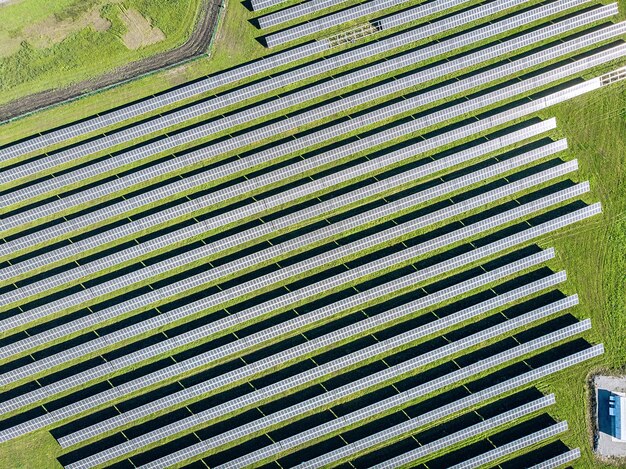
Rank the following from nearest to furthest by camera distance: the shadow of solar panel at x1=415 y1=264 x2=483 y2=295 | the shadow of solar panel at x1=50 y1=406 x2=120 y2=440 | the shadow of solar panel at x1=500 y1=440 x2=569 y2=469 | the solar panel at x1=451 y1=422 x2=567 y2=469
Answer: the shadow of solar panel at x1=50 y1=406 x2=120 y2=440, the solar panel at x1=451 y1=422 x2=567 y2=469, the shadow of solar panel at x1=500 y1=440 x2=569 y2=469, the shadow of solar panel at x1=415 y1=264 x2=483 y2=295

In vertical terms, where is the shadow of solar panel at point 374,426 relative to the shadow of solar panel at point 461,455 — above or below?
above

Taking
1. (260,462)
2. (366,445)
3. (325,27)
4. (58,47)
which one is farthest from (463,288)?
(58,47)

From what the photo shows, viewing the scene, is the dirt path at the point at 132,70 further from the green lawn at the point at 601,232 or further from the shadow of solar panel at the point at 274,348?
the green lawn at the point at 601,232

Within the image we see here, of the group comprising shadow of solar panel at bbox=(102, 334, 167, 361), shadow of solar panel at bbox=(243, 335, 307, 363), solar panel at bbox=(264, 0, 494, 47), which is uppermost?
solar panel at bbox=(264, 0, 494, 47)

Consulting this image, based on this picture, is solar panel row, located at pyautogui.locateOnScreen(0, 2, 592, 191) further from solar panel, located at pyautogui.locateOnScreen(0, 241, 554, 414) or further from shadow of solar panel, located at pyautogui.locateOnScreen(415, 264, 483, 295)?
solar panel, located at pyautogui.locateOnScreen(0, 241, 554, 414)

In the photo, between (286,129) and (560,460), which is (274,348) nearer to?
(286,129)

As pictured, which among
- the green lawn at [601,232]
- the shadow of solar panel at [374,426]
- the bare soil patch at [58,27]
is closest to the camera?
the shadow of solar panel at [374,426]

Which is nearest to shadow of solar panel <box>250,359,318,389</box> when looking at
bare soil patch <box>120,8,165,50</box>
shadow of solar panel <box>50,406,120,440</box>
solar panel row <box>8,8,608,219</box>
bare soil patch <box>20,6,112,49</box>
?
shadow of solar panel <box>50,406,120,440</box>

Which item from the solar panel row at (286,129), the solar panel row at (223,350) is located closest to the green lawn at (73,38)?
the solar panel row at (286,129)
